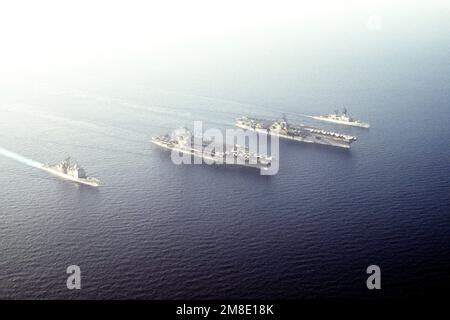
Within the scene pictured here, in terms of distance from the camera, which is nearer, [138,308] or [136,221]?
[138,308]

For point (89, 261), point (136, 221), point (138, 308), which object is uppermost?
point (136, 221)

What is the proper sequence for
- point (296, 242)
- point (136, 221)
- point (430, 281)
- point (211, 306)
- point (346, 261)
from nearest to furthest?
point (211, 306)
point (430, 281)
point (346, 261)
point (296, 242)
point (136, 221)

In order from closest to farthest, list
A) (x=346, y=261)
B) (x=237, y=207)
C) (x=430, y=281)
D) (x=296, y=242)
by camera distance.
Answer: (x=430, y=281) < (x=346, y=261) < (x=296, y=242) < (x=237, y=207)

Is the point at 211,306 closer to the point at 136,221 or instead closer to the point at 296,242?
the point at 296,242

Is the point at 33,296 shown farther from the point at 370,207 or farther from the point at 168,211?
the point at 370,207

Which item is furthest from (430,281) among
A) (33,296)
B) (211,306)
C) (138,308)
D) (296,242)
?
(33,296)

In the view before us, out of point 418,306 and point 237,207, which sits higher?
point 237,207

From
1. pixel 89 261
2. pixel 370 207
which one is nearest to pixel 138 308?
pixel 89 261

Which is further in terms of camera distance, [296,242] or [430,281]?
[296,242]

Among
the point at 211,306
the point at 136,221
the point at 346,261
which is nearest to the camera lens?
the point at 211,306
